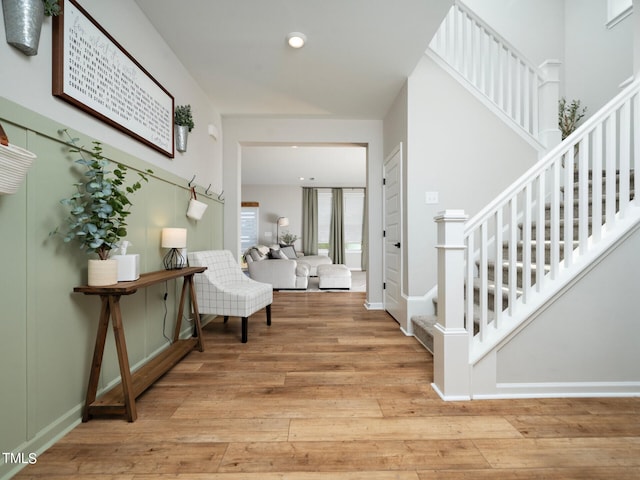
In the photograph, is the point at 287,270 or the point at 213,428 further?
the point at 287,270

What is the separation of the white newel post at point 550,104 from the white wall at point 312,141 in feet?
5.79

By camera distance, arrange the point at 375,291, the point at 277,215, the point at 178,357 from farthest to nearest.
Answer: the point at 277,215, the point at 375,291, the point at 178,357

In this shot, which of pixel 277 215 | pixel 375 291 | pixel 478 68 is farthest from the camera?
pixel 277 215

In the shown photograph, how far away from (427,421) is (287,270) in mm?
4247

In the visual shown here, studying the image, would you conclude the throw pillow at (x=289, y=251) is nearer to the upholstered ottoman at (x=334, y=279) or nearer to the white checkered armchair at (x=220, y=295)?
the upholstered ottoman at (x=334, y=279)

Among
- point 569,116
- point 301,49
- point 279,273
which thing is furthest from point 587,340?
point 279,273

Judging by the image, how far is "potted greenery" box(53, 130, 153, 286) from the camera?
1381 millimetres

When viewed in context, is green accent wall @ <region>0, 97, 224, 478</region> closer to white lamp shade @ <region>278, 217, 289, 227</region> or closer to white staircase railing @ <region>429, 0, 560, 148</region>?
white staircase railing @ <region>429, 0, 560, 148</region>

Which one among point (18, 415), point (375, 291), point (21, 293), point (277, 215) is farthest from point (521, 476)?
point (277, 215)

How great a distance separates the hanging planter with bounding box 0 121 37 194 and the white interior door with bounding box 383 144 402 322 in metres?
2.86

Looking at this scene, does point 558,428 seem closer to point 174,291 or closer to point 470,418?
point 470,418

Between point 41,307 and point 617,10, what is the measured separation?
18.3 ft

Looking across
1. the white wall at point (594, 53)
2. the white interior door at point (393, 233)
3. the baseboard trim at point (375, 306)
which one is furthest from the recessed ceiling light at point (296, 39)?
the white wall at point (594, 53)

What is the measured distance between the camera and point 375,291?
400cm
